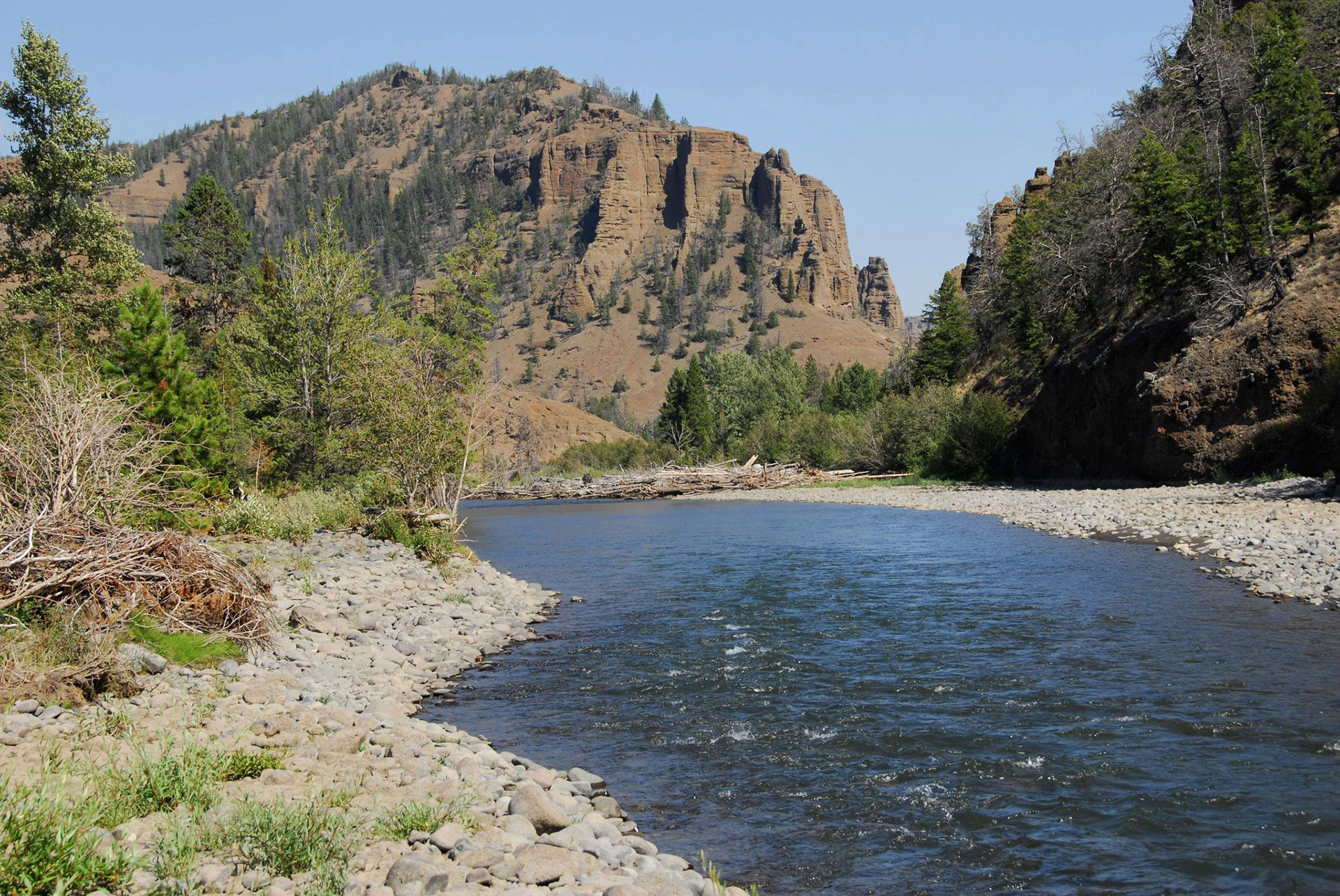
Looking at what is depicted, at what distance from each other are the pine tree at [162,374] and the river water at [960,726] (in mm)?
12253

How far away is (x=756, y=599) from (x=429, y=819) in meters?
12.1

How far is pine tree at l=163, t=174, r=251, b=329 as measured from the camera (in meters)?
43.8

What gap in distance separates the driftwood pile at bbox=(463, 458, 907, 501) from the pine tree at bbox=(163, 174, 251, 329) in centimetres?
2148

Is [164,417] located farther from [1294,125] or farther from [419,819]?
[1294,125]

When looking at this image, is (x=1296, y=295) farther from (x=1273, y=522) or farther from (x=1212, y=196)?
(x=1273, y=522)

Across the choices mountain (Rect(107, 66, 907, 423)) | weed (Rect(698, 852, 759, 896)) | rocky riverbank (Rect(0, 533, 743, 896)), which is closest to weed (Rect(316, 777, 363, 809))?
rocky riverbank (Rect(0, 533, 743, 896))

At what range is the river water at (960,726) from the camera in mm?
6359

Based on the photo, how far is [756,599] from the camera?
690 inches

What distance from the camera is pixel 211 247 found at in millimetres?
44094

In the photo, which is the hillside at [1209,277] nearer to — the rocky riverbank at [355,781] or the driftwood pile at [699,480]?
the driftwood pile at [699,480]

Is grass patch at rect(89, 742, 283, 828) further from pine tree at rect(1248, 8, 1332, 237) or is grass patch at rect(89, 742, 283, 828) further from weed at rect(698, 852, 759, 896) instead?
pine tree at rect(1248, 8, 1332, 237)

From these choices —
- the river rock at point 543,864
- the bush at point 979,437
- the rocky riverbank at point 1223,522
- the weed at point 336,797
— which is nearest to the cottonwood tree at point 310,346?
the weed at point 336,797

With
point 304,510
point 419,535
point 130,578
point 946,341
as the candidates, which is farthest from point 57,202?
point 946,341

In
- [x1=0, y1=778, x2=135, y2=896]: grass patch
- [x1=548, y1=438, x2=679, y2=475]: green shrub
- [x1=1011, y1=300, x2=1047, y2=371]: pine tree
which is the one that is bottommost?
[x1=0, y1=778, x2=135, y2=896]: grass patch
